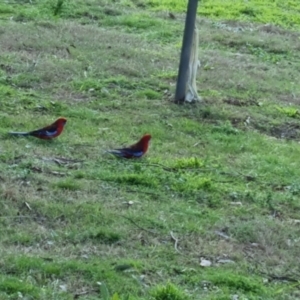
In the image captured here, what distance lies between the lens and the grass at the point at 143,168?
5.77 m

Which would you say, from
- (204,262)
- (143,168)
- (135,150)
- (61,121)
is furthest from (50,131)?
(204,262)

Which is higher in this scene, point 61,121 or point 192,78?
point 192,78

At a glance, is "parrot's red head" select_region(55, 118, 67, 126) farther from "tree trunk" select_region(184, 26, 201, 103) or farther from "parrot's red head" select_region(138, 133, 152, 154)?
"tree trunk" select_region(184, 26, 201, 103)

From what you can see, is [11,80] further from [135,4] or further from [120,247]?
[135,4]

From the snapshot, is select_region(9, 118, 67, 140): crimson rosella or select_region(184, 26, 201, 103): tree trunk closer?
select_region(9, 118, 67, 140): crimson rosella

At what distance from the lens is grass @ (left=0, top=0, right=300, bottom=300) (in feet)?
18.9

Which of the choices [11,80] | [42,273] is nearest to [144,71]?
[11,80]

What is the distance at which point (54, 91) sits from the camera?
10.3 meters

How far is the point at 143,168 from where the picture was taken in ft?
25.9

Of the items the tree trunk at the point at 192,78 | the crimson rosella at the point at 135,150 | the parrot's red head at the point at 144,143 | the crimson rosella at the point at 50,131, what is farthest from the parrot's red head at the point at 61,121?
the tree trunk at the point at 192,78

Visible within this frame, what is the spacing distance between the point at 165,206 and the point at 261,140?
2676mm

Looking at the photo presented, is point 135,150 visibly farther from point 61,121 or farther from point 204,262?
point 204,262

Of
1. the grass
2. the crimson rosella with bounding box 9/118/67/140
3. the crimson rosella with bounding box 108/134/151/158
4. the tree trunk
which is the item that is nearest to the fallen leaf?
the grass

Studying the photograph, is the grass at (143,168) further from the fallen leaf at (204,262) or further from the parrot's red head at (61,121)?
the parrot's red head at (61,121)
